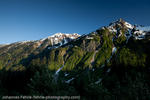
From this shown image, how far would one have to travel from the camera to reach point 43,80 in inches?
533

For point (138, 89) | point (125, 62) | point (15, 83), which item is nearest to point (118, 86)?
point (138, 89)

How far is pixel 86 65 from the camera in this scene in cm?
19250

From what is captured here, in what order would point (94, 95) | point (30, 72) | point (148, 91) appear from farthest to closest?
point (30, 72) → point (94, 95) → point (148, 91)

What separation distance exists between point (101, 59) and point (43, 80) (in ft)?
612

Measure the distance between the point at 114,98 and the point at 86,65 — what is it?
184466 mm

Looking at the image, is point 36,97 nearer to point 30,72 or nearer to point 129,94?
point 129,94

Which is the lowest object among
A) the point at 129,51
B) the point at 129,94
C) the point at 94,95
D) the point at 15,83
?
the point at 15,83

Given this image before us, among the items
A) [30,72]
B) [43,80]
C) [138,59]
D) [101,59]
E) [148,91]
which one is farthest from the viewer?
[101,59]

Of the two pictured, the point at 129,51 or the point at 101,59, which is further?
the point at 101,59

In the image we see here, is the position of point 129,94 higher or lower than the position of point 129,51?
lower

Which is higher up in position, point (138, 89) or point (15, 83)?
point (138, 89)

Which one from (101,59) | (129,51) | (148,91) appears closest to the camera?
(148,91)

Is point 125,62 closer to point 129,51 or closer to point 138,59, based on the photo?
point 138,59

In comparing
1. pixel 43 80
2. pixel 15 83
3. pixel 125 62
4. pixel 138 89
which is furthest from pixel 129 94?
pixel 125 62
